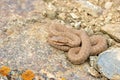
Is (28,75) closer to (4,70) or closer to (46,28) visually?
(4,70)

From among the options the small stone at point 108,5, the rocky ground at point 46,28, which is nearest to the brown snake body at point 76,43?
the rocky ground at point 46,28

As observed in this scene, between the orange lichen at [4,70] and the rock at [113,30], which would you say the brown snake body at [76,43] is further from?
the orange lichen at [4,70]

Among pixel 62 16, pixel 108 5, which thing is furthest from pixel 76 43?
pixel 108 5

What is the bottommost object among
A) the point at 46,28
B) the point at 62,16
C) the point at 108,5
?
the point at 46,28

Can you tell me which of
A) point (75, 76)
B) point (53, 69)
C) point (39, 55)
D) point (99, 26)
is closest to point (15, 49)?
point (39, 55)

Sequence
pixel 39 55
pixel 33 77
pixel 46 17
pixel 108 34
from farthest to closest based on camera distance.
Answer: pixel 46 17 < pixel 108 34 < pixel 39 55 < pixel 33 77

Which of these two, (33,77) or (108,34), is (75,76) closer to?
(33,77)
